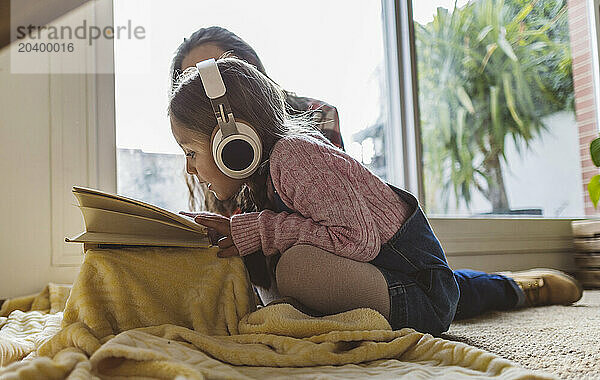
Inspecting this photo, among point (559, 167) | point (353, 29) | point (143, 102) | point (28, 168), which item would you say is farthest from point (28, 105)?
point (559, 167)

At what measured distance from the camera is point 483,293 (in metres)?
1.39

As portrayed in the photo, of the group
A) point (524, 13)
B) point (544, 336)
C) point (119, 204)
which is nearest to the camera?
point (119, 204)

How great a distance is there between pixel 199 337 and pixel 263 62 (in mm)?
1339

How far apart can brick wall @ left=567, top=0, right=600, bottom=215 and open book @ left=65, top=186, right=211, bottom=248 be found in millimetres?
2136

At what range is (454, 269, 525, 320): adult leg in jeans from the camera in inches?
53.6

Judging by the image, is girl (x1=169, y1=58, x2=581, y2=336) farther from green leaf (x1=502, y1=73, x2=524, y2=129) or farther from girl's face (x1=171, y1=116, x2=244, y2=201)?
green leaf (x1=502, y1=73, x2=524, y2=129)

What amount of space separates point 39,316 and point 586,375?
101cm

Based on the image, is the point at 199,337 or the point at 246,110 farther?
the point at 246,110

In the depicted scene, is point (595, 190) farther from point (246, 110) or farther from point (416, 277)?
point (246, 110)

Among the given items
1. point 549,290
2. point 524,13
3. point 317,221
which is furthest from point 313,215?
point 524,13

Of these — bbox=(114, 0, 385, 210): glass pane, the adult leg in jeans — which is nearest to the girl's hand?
the adult leg in jeans

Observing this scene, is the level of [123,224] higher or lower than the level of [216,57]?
lower

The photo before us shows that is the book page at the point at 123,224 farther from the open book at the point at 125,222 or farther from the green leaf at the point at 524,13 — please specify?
the green leaf at the point at 524,13

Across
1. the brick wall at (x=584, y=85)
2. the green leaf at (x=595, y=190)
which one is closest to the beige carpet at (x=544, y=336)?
the green leaf at (x=595, y=190)
